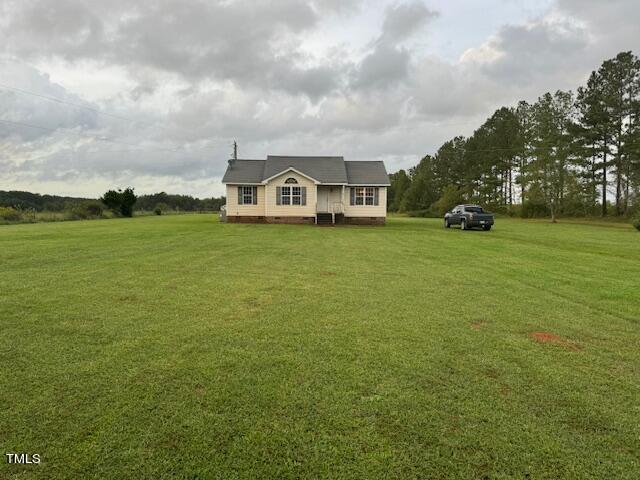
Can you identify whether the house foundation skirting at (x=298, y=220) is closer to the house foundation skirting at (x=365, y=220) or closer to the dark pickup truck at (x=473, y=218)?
the house foundation skirting at (x=365, y=220)

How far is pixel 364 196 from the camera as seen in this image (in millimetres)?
27203

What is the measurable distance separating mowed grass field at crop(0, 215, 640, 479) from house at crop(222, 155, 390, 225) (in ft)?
62.1

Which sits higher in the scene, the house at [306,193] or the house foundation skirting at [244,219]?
the house at [306,193]

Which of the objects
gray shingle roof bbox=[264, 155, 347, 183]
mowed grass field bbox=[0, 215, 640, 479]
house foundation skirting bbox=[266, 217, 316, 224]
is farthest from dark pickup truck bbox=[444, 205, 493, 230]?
mowed grass field bbox=[0, 215, 640, 479]

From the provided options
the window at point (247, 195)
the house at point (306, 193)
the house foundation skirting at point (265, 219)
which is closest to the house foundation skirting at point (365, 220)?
the house at point (306, 193)

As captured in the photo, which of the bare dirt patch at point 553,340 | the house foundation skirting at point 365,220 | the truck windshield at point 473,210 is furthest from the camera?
the house foundation skirting at point 365,220

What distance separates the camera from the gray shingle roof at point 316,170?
2675cm

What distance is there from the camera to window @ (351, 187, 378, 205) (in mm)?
27141

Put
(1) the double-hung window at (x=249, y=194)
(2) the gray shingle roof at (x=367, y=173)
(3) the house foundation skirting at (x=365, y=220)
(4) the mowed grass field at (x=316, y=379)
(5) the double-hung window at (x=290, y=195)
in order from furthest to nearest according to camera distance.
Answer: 1. (3) the house foundation skirting at (x=365, y=220)
2. (2) the gray shingle roof at (x=367, y=173)
3. (1) the double-hung window at (x=249, y=194)
4. (5) the double-hung window at (x=290, y=195)
5. (4) the mowed grass field at (x=316, y=379)

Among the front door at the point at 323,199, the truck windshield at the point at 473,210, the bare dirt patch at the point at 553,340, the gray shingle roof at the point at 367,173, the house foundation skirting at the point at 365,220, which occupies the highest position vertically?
the gray shingle roof at the point at 367,173

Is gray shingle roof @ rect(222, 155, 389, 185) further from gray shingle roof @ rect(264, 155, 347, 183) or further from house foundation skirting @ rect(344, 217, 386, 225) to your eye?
house foundation skirting @ rect(344, 217, 386, 225)

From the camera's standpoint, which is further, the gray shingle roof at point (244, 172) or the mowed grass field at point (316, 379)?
the gray shingle roof at point (244, 172)

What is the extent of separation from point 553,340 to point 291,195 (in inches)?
882

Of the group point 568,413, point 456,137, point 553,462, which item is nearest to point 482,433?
point 553,462
